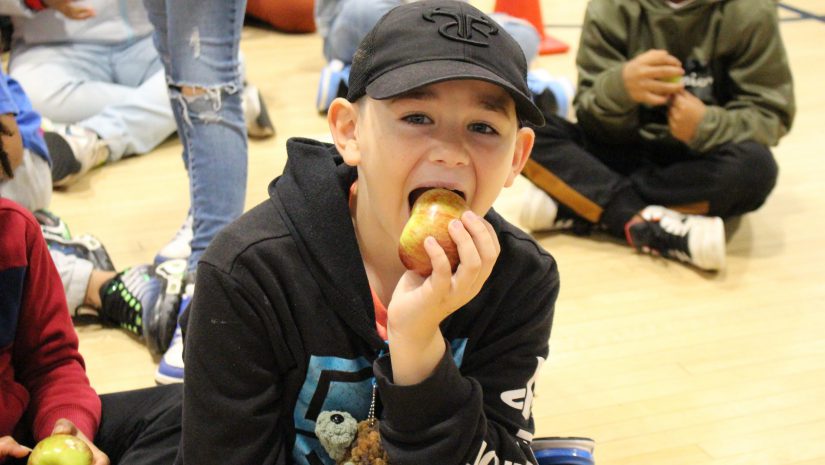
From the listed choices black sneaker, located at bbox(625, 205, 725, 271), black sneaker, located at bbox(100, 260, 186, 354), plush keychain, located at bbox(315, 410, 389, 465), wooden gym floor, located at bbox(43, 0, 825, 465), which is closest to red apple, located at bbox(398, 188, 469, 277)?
plush keychain, located at bbox(315, 410, 389, 465)

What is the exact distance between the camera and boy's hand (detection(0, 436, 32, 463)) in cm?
111

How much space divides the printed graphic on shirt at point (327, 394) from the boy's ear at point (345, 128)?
0.74ft

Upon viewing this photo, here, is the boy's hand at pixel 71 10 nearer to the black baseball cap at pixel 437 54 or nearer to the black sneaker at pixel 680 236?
the black sneaker at pixel 680 236

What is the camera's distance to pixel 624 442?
154 centimetres

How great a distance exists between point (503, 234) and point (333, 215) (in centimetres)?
20

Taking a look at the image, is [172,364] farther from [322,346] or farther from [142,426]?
[322,346]

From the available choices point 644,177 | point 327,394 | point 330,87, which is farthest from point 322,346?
point 330,87

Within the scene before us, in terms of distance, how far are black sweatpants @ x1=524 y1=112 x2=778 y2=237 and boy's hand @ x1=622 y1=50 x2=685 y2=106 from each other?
18cm

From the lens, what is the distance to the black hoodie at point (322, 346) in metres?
0.99

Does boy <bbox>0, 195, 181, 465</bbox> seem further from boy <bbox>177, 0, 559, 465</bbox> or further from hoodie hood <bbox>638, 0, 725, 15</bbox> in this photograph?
hoodie hood <bbox>638, 0, 725, 15</bbox>

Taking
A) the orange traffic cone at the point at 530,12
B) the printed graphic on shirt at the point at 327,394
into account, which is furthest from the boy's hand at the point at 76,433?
the orange traffic cone at the point at 530,12

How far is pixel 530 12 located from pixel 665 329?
179 centimetres

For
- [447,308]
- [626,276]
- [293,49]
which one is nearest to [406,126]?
[447,308]

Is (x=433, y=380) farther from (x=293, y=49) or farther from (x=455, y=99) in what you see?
(x=293, y=49)
